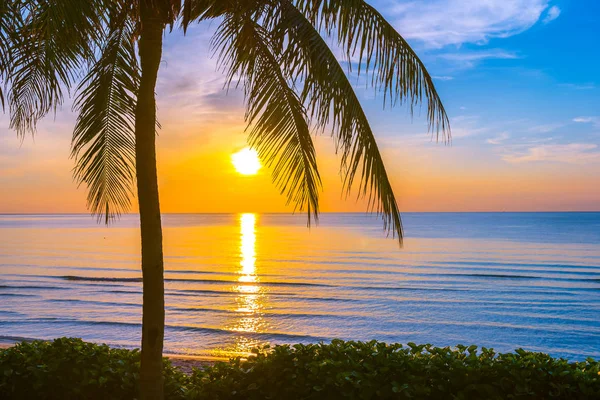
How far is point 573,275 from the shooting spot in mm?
29969

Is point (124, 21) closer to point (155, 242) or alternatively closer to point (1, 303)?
point (155, 242)

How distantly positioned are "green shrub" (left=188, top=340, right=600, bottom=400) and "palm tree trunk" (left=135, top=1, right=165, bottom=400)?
0.80 metres

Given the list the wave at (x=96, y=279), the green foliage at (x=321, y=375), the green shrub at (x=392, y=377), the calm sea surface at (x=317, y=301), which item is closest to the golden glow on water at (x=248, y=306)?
the calm sea surface at (x=317, y=301)

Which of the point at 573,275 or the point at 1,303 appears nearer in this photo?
the point at 1,303

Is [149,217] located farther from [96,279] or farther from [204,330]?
[96,279]

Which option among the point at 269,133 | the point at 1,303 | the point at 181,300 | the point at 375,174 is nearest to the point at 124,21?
the point at 269,133

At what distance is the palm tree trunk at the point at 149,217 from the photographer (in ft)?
15.9

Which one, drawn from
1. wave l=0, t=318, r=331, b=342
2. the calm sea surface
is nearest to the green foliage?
the calm sea surface

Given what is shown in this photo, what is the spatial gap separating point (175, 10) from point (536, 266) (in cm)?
3521

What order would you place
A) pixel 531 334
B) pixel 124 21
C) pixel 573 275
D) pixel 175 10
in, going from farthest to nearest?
pixel 573 275 → pixel 531 334 → pixel 124 21 → pixel 175 10

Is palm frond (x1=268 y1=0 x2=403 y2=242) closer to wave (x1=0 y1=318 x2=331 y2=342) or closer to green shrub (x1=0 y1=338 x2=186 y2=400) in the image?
green shrub (x1=0 y1=338 x2=186 y2=400)

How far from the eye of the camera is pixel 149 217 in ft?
15.8

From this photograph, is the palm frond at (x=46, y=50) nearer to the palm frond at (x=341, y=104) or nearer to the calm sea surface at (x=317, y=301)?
the palm frond at (x=341, y=104)

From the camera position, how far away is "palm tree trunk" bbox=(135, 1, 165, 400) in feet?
15.9
